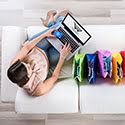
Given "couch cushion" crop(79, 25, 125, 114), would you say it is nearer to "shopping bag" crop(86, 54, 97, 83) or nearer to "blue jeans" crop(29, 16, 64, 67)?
"shopping bag" crop(86, 54, 97, 83)

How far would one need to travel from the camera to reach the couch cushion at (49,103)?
1.81 m

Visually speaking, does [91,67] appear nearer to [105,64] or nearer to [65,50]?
[105,64]

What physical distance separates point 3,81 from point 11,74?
0.27 m

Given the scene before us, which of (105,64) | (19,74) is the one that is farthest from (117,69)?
(19,74)

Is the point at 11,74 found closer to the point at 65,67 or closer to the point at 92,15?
the point at 65,67

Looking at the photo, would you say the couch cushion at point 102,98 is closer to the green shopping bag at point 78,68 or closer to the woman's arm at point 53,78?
the green shopping bag at point 78,68

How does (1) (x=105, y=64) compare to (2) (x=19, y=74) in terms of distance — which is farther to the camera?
(1) (x=105, y=64)

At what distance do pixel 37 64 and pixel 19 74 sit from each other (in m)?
0.23

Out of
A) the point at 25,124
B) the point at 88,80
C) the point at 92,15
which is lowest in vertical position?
the point at 25,124

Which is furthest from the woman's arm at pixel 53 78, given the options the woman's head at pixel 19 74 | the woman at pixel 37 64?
the woman's head at pixel 19 74

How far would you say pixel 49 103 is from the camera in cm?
181

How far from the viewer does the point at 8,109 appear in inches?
96.6

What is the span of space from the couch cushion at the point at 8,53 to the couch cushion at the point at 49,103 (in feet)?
0.47
